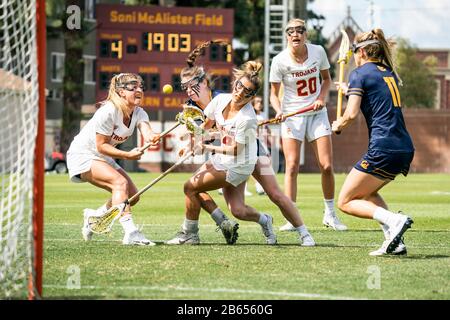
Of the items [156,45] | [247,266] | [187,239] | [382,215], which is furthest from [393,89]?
[156,45]

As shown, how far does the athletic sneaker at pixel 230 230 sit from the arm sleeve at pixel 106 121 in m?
1.33

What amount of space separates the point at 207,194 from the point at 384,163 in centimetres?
190

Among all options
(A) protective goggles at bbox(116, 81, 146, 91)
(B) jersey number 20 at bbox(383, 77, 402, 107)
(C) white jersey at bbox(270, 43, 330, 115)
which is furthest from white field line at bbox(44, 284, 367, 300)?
(C) white jersey at bbox(270, 43, 330, 115)

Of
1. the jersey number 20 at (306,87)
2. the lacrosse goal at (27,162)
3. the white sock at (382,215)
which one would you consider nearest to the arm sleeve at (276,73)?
the jersey number 20 at (306,87)

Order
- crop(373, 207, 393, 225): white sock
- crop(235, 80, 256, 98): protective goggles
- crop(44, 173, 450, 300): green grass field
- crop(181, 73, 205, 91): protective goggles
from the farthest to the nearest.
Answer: crop(181, 73, 205, 91): protective goggles < crop(235, 80, 256, 98): protective goggles < crop(373, 207, 393, 225): white sock < crop(44, 173, 450, 300): green grass field

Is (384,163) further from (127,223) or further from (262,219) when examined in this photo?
(127,223)

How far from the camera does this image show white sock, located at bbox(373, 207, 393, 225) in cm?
898

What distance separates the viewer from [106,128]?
10070mm

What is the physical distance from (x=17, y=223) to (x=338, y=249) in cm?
350

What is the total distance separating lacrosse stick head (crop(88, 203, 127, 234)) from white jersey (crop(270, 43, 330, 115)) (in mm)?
3078

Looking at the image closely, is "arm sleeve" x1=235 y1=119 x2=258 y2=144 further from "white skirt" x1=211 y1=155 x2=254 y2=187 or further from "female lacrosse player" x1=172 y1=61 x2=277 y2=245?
"white skirt" x1=211 y1=155 x2=254 y2=187

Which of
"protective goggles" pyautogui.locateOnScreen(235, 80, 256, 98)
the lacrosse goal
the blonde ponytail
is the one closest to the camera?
the lacrosse goal

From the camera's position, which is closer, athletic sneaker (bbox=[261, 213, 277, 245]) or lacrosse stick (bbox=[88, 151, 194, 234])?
lacrosse stick (bbox=[88, 151, 194, 234])

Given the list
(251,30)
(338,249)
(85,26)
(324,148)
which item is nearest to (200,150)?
(338,249)
